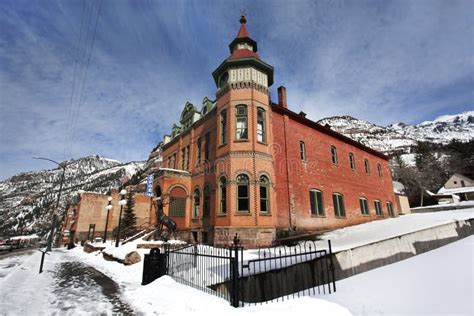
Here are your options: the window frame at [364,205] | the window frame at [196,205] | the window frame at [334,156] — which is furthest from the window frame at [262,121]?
the window frame at [364,205]

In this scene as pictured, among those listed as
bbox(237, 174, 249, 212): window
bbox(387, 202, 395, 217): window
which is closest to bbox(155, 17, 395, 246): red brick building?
bbox(237, 174, 249, 212): window

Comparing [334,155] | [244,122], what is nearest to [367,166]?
[334,155]

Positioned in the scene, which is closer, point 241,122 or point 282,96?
point 241,122

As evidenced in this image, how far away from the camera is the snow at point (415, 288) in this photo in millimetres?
5410

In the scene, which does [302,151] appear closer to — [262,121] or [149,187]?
[262,121]

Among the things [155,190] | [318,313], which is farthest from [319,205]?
[318,313]

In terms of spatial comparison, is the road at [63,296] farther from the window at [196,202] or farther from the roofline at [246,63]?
the roofline at [246,63]

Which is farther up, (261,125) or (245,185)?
(261,125)

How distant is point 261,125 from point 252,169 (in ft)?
12.2

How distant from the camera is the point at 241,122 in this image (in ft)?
58.4

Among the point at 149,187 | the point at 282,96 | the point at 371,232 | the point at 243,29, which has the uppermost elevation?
the point at 243,29

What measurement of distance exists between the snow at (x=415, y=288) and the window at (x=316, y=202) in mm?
11445

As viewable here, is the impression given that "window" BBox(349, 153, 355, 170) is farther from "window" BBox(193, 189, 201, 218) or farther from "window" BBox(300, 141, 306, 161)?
"window" BBox(193, 189, 201, 218)

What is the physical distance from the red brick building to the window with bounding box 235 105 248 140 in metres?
0.07
